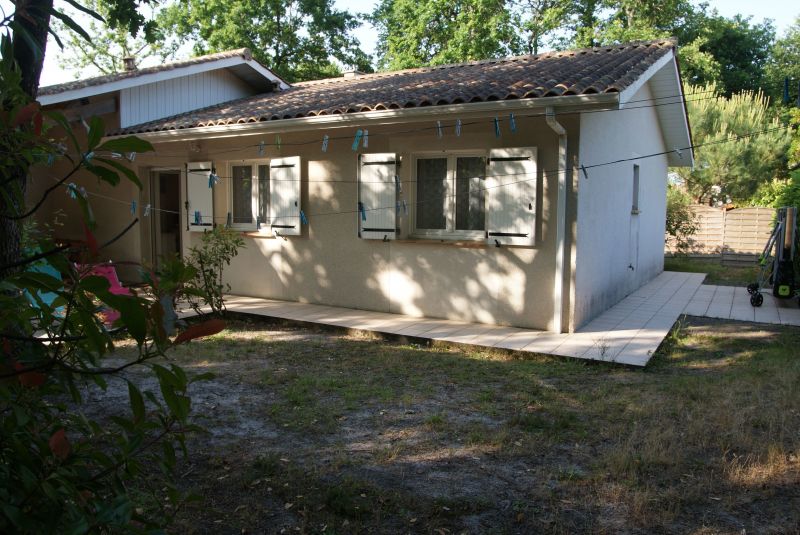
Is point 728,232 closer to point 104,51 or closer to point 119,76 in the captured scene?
point 119,76

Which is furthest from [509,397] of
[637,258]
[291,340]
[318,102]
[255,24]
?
[255,24]

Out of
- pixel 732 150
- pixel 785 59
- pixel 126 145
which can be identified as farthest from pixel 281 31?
pixel 126 145

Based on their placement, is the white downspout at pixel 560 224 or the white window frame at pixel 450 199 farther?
the white window frame at pixel 450 199

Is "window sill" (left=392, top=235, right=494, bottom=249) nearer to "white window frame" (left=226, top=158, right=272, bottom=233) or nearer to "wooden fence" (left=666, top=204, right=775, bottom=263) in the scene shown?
"white window frame" (left=226, top=158, right=272, bottom=233)

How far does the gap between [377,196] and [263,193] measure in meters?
2.27

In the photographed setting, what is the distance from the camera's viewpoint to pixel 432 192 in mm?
8391

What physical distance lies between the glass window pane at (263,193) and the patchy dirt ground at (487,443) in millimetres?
3522

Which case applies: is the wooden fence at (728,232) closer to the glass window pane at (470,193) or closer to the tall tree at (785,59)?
the glass window pane at (470,193)

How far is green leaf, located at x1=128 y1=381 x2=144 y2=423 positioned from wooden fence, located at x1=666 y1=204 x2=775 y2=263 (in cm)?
1915

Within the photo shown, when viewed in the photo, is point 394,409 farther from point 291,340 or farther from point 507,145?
point 507,145

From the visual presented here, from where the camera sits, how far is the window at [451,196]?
318 inches

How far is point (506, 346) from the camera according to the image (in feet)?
22.3

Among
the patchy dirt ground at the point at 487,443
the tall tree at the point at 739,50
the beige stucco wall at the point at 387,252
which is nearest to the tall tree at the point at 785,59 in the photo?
the tall tree at the point at 739,50

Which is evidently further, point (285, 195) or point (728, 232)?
point (728, 232)
